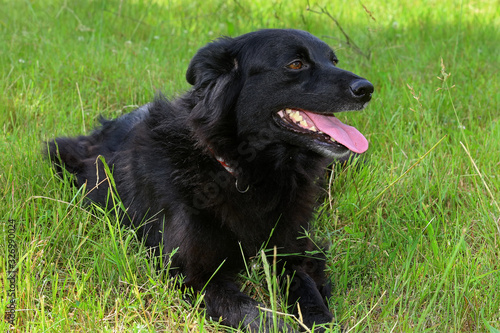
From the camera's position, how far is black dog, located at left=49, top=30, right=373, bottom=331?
8.12ft

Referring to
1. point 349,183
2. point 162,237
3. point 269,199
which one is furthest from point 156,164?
point 349,183

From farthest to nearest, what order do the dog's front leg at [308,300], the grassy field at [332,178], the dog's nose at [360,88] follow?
the dog's nose at [360,88] → the dog's front leg at [308,300] → the grassy field at [332,178]

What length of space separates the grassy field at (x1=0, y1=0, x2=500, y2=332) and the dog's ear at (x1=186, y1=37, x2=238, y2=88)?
19.9 inches

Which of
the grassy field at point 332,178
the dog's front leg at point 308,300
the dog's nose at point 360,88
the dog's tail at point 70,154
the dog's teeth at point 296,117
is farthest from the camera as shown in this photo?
the dog's tail at point 70,154

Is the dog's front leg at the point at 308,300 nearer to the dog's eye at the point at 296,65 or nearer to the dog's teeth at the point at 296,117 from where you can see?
the dog's teeth at the point at 296,117

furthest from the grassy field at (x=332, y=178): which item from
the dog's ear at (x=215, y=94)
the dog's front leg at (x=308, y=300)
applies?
the dog's ear at (x=215, y=94)

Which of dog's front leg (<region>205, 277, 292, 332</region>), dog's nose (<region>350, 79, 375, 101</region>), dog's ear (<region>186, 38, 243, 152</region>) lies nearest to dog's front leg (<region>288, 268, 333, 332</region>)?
dog's front leg (<region>205, 277, 292, 332</region>)

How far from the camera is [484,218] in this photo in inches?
104

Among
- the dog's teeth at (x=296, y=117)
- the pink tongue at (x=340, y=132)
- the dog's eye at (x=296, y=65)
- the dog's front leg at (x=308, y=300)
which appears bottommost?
the dog's front leg at (x=308, y=300)

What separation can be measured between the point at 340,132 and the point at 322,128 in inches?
3.5

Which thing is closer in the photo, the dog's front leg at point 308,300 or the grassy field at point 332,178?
the grassy field at point 332,178

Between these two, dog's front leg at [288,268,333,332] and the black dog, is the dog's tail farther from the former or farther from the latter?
dog's front leg at [288,268,333,332]

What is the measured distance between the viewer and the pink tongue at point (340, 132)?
Answer: 2.52 metres

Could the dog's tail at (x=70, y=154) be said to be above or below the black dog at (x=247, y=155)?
below
